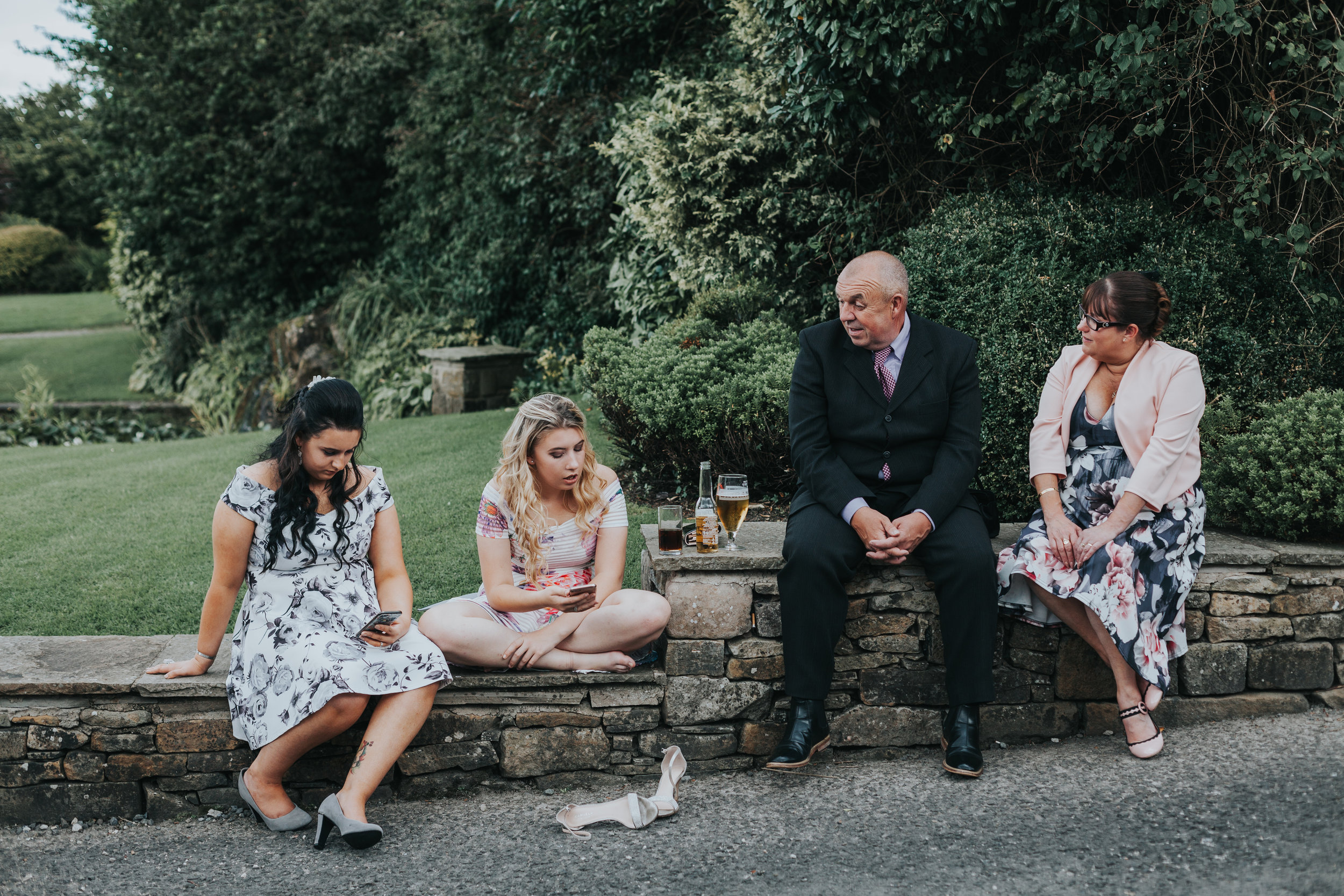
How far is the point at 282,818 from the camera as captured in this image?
9.21 feet

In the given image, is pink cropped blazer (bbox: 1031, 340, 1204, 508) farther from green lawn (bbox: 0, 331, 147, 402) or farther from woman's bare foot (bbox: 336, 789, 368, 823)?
green lawn (bbox: 0, 331, 147, 402)

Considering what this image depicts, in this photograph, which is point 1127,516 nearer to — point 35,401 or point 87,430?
point 87,430

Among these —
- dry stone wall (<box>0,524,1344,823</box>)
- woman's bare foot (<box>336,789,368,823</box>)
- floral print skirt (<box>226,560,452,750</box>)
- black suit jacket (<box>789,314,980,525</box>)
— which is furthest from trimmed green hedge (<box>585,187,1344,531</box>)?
woman's bare foot (<box>336,789,368,823</box>)

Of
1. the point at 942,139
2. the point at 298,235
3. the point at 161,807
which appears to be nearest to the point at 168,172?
the point at 298,235

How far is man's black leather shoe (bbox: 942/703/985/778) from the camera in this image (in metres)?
3.05

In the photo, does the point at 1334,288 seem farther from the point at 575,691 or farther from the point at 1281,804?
the point at 575,691

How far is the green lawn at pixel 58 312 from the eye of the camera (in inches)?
773

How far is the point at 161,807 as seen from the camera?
2.95 meters

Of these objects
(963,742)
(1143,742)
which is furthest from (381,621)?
(1143,742)

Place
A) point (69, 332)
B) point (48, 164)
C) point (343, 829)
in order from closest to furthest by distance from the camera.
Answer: point (343, 829), point (69, 332), point (48, 164)

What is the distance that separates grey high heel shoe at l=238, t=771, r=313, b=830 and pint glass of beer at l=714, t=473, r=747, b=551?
59.1 inches

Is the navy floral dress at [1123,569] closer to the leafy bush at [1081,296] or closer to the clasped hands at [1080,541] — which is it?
the clasped hands at [1080,541]

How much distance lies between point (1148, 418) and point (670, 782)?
1961 millimetres

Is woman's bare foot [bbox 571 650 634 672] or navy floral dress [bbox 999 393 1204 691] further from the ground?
navy floral dress [bbox 999 393 1204 691]
